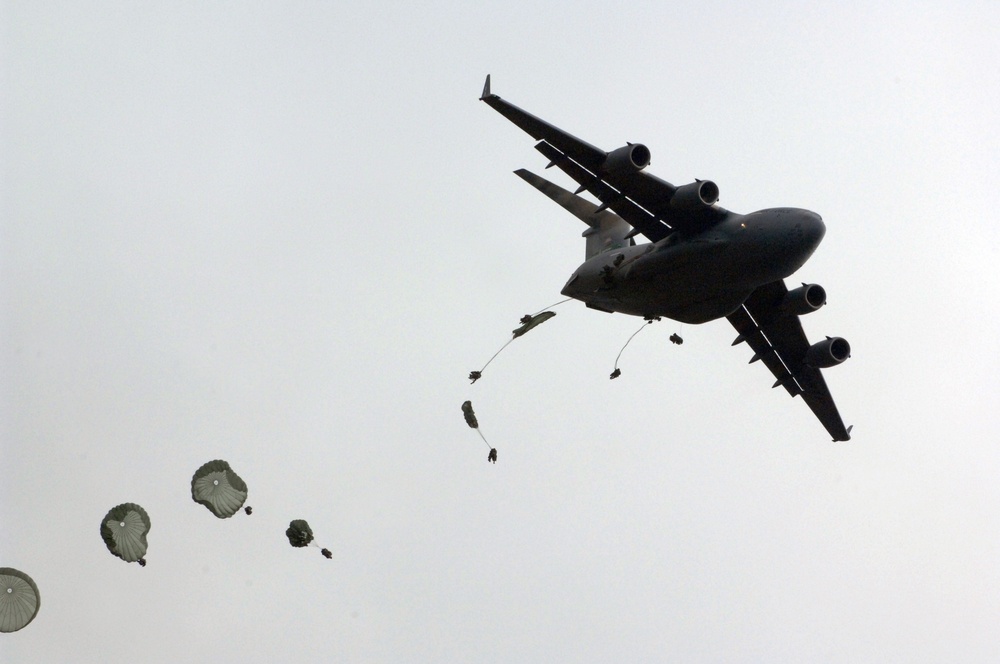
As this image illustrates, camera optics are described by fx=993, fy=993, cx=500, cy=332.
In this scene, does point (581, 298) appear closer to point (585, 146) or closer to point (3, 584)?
point (585, 146)

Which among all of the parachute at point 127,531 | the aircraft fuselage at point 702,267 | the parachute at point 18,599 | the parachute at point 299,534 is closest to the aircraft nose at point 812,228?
the aircraft fuselage at point 702,267

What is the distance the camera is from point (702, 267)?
19.2 meters

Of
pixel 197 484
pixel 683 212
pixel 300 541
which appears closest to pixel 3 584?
pixel 197 484

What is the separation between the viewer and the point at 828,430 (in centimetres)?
2438

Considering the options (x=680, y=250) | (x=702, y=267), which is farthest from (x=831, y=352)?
(x=680, y=250)

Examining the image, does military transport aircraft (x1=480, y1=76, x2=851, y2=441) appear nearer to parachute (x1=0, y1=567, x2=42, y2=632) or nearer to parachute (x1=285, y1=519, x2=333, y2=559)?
parachute (x1=285, y1=519, x2=333, y2=559)

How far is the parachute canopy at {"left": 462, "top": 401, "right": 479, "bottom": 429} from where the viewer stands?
59.4ft

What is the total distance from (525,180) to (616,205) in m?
2.23

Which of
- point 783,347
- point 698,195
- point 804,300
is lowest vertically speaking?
point 783,347

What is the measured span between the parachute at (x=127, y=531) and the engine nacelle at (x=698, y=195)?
11336 millimetres

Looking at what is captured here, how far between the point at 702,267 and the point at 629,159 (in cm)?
261

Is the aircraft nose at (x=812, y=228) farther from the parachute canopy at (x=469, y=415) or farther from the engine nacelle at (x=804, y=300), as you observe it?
the parachute canopy at (x=469, y=415)

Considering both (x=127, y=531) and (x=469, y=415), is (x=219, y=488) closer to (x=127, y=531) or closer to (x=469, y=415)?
(x=127, y=531)

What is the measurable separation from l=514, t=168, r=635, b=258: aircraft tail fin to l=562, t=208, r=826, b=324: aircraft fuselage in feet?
3.45
